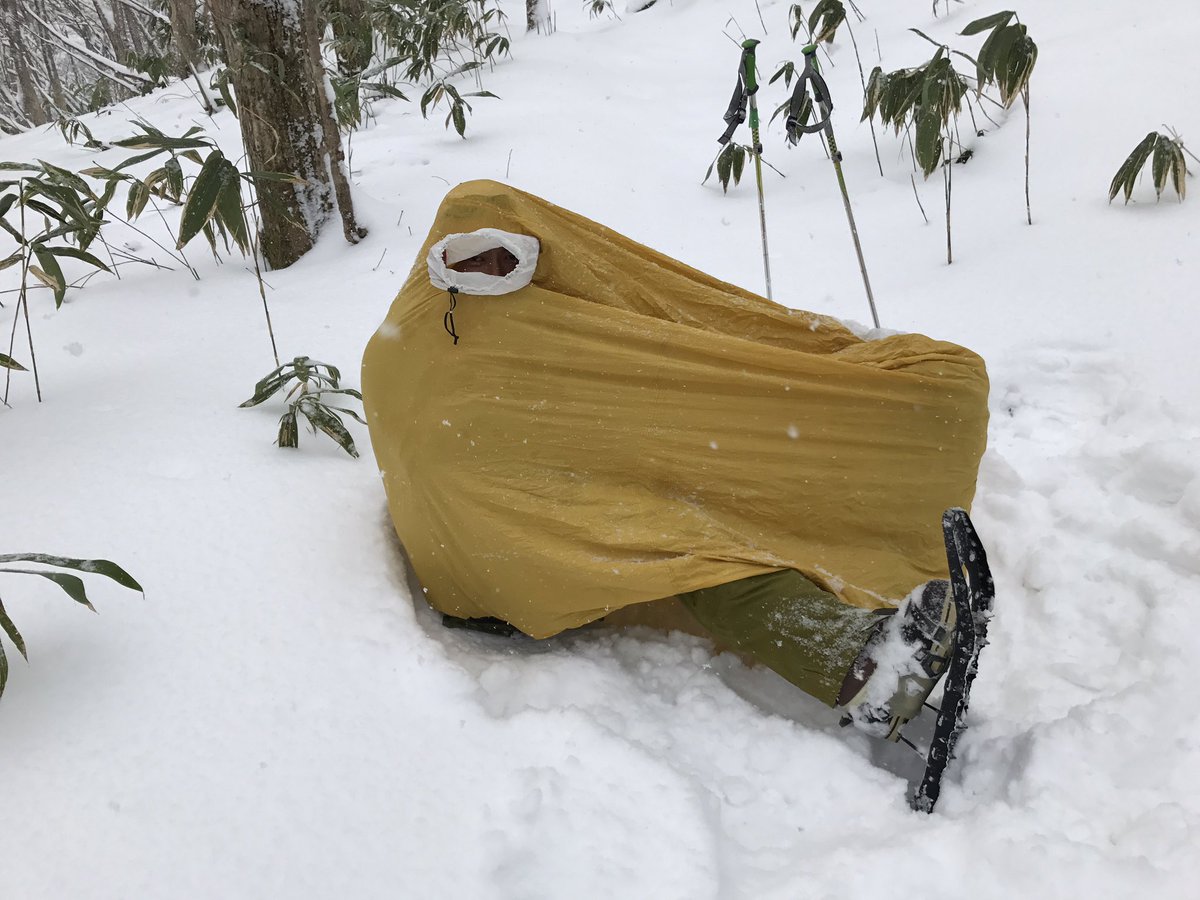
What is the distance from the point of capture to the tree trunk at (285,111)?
9.24 ft

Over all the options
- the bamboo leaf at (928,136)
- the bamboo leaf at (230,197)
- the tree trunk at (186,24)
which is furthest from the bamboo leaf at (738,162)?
the tree trunk at (186,24)

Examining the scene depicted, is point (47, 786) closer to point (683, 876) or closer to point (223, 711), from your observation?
point (223, 711)

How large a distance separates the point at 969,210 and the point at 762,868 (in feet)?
9.34

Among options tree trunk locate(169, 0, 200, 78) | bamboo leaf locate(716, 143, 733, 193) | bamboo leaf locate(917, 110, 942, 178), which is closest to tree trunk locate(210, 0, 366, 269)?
bamboo leaf locate(716, 143, 733, 193)

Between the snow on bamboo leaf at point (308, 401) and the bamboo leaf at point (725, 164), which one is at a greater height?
the bamboo leaf at point (725, 164)

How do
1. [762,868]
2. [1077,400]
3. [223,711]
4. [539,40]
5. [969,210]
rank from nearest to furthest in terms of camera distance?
[762,868] → [223,711] → [1077,400] → [969,210] → [539,40]

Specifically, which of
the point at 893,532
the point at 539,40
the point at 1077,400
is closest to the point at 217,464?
the point at 893,532

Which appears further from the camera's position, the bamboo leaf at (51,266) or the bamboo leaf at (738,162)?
the bamboo leaf at (738,162)

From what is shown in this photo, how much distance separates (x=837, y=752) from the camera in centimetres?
124

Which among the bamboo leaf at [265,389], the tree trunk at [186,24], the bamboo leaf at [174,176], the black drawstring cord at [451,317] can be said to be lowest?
the bamboo leaf at [265,389]

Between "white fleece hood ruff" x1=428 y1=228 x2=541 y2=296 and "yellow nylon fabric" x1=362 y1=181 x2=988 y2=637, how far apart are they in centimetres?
3

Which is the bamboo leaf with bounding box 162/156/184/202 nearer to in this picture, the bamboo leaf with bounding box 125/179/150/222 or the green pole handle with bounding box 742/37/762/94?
the bamboo leaf with bounding box 125/179/150/222

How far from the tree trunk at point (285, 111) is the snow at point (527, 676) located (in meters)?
0.44

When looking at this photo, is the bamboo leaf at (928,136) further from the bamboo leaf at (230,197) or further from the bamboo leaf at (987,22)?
the bamboo leaf at (230,197)
